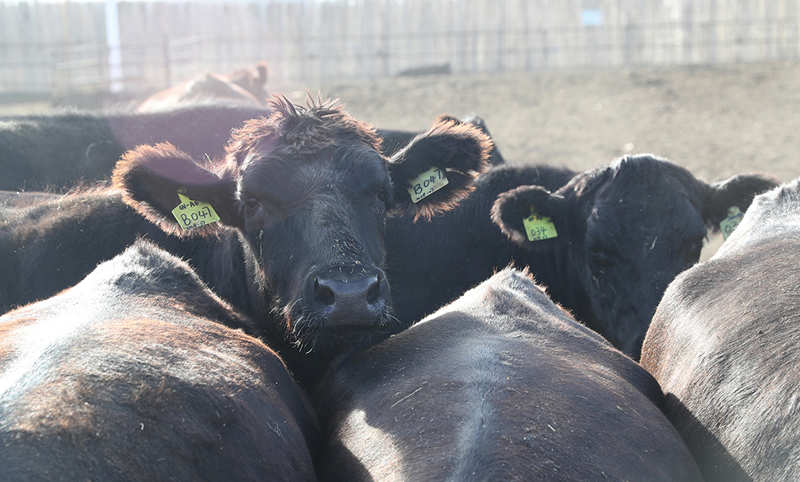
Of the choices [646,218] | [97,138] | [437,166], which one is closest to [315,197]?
[437,166]

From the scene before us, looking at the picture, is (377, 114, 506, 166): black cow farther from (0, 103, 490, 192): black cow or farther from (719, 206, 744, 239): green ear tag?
(719, 206, 744, 239): green ear tag

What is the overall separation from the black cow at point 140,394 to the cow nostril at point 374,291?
47cm

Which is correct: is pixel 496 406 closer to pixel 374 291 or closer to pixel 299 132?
pixel 374 291

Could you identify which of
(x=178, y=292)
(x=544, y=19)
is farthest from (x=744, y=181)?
(x=544, y=19)

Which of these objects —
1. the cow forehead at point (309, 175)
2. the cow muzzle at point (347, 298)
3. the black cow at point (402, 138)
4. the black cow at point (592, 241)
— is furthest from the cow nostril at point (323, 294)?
the black cow at point (402, 138)

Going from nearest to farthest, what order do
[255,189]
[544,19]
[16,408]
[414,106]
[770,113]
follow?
1. [16,408]
2. [255,189]
3. [770,113]
4. [414,106]
5. [544,19]

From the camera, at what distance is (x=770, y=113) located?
16.8m

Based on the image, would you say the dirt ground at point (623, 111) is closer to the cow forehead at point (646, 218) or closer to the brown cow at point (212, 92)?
the brown cow at point (212, 92)

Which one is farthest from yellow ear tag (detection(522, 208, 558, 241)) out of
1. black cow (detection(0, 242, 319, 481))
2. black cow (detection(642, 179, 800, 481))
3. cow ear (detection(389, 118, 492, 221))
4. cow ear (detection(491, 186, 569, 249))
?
black cow (detection(0, 242, 319, 481))

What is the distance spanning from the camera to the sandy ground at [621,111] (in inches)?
571

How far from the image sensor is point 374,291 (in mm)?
3924

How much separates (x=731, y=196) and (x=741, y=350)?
9.78 ft

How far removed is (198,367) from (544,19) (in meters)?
26.3

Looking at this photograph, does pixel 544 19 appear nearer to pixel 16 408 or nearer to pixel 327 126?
pixel 327 126
